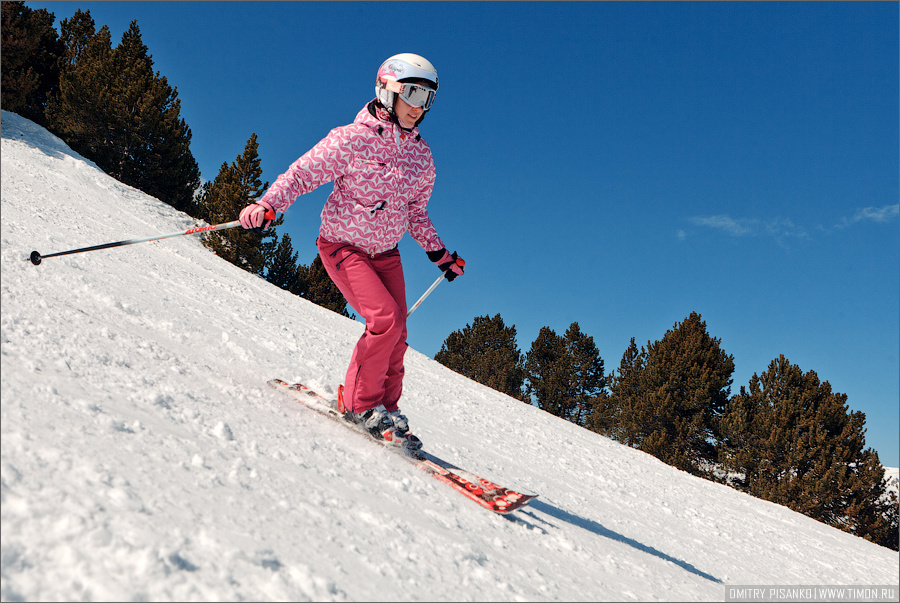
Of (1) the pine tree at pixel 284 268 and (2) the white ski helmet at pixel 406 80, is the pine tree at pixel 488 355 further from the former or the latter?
(2) the white ski helmet at pixel 406 80

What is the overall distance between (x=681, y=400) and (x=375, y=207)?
25.6m

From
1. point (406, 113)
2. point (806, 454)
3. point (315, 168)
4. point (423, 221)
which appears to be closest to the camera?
point (315, 168)

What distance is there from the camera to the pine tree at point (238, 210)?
78.4ft

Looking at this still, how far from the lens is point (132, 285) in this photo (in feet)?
21.0

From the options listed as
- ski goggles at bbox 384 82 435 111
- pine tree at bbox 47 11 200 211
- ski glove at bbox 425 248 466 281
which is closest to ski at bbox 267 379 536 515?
ski glove at bbox 425 248 466 281

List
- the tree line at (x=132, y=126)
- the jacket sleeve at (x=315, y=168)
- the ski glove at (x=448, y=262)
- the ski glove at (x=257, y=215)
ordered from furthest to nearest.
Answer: the tree line at (x=132, y=126) → the ski glove at (x=448, y=262) → the jacket sleeve at (x=315, y=168) → the ski glove at (x=257, y=215)

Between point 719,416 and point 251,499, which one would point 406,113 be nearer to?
point 251,499

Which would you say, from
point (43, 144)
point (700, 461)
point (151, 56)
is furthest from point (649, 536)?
point (151, 56)

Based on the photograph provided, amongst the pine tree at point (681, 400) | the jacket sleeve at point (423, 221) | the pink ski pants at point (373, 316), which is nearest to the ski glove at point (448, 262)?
the jacket sleeve at point (423, 221)

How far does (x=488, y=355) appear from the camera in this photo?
3669cm

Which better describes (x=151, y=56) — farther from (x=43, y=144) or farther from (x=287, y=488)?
(x=287, y=488)

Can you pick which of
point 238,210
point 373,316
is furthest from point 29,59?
point 373,316

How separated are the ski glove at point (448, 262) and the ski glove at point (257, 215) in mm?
1429

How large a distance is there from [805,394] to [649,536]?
21.8 meters
